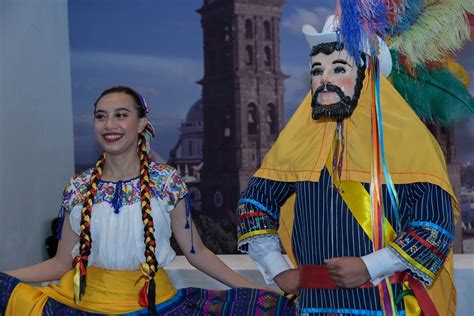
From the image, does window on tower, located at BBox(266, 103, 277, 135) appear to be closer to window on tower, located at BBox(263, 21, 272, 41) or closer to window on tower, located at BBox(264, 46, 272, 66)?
window on tower, located at BBox(264, 46, 272, 66)

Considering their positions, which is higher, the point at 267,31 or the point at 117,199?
the point at 267,31

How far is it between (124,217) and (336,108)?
2.84 feet

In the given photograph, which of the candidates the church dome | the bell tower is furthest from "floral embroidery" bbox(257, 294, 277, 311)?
the church dome

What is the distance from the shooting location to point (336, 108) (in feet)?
6.53

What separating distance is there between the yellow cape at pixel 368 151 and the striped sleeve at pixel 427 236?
0.14 ft

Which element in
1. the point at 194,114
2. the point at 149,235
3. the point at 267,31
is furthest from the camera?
the point at 194,114

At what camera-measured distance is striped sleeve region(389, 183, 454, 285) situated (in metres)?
1.86

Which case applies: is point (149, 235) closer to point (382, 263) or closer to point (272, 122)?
point (382, 263)

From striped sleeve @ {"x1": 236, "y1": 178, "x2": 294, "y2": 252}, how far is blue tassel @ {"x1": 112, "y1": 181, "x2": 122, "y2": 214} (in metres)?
0.49

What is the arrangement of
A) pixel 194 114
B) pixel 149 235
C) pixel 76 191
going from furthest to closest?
1. pixel 194 114
2. pixel 76 191
3. pixel 149 235

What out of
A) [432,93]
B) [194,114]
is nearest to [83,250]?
[432,93]

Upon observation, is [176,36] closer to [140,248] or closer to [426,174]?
[140,248]

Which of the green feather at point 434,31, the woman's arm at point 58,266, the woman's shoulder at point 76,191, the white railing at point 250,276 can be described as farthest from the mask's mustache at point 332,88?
the white railing at point 250,276

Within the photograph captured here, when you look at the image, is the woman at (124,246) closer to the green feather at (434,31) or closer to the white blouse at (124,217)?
the white blouse at (124,217)
